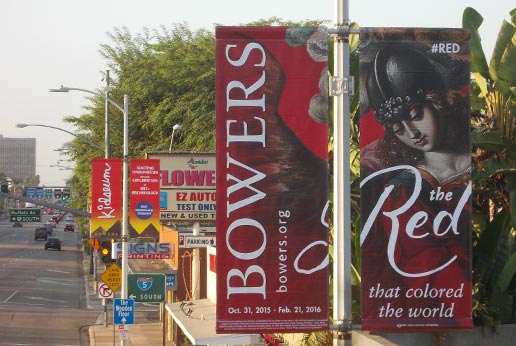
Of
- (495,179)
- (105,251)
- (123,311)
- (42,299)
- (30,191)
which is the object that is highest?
(30,191)

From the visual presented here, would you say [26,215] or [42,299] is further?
→ [26,215]

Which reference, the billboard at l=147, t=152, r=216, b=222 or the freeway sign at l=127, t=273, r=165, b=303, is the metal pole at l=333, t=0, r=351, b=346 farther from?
the billboard at l=147, t=152, r=216, b=222

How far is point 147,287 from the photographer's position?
28688mm

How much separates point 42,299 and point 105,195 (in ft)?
79.2

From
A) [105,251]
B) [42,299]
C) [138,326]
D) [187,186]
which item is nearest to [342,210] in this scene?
[105,251]

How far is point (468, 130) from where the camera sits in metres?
8.91

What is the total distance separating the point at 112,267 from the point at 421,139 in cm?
2342

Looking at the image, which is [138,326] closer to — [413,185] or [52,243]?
[413,185]

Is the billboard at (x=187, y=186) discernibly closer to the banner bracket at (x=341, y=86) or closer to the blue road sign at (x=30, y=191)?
the banner bracket at (x=341, y=86)

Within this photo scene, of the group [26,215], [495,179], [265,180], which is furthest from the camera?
[26,215]

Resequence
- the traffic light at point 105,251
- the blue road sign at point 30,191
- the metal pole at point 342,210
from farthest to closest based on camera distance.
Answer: the blue road sign at point 30,191
the traffic light at point 105,251
the metal pole at point 342,210

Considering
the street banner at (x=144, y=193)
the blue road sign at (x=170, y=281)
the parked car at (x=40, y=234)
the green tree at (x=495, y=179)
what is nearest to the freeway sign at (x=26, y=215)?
the parked car at (x=40, y=234)

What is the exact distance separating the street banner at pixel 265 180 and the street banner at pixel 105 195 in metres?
21.0

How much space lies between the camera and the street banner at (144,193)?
92.4ft
